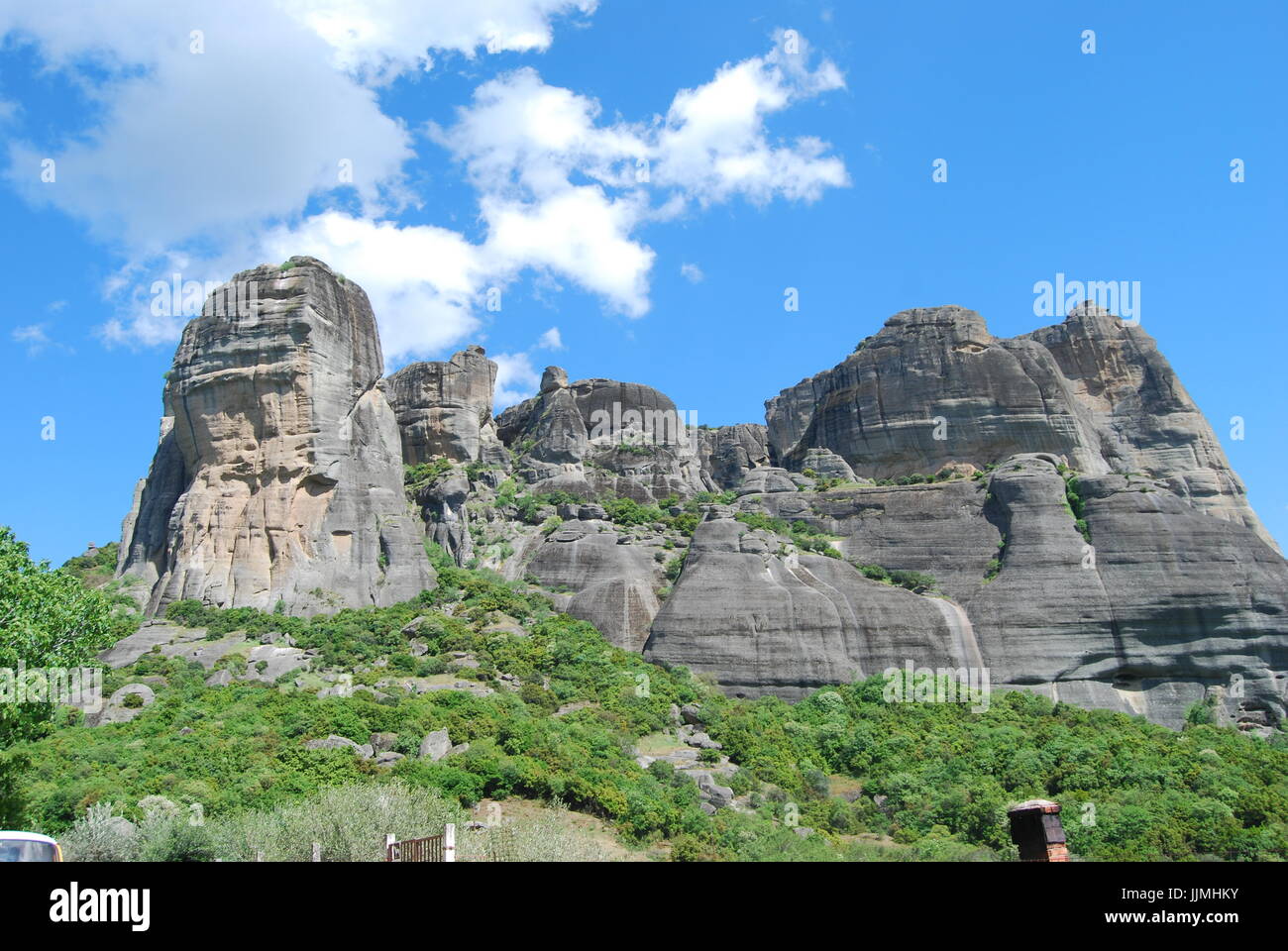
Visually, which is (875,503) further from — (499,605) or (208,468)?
(208,468)

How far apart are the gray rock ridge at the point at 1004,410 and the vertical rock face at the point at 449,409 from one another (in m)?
20.7

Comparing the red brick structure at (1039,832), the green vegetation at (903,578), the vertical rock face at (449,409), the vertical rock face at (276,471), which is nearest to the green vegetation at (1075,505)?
the green vegetation at (903,578)

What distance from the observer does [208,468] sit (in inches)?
2026

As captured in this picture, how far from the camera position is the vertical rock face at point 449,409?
68.2 meters

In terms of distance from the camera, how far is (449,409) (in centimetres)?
6894

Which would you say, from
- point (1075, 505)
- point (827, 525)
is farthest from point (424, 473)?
point (1075, 505)

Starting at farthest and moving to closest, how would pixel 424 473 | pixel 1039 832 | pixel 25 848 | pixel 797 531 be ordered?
pixel 424 473 < pixel 797 531 < pixel 1039 832 < pixel 25 848

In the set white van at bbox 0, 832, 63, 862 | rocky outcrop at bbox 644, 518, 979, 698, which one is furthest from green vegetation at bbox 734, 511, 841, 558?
white van at bbox 0, 832, 63, 862

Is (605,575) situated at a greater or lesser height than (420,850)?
greater

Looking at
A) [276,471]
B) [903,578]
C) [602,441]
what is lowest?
[903,578]

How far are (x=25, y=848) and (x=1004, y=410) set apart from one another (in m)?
56.4

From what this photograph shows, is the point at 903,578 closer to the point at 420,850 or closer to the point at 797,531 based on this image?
the point at 797,531
